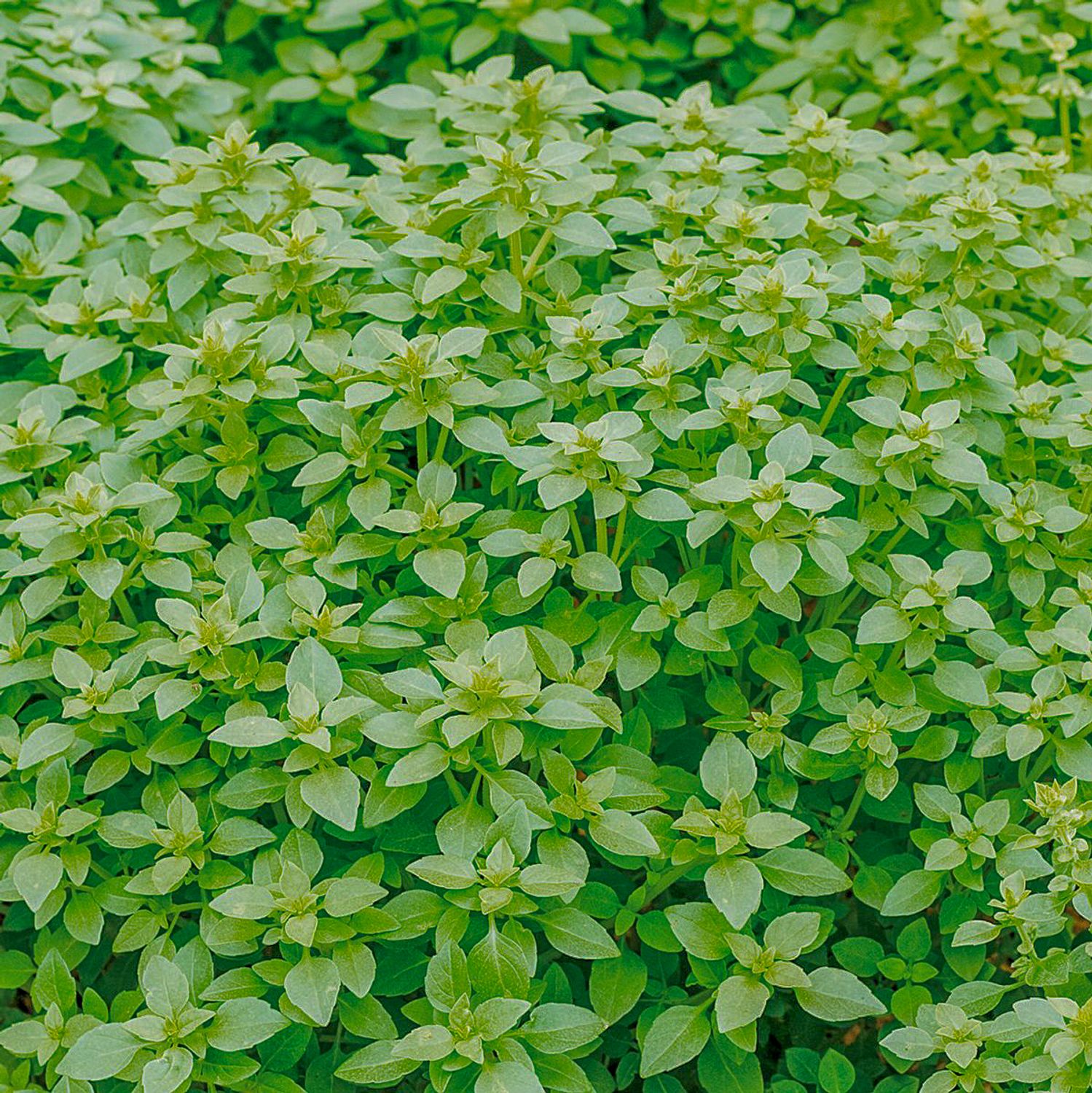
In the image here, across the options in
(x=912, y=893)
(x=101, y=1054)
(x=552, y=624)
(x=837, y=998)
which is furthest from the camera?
(x=552, y=624)

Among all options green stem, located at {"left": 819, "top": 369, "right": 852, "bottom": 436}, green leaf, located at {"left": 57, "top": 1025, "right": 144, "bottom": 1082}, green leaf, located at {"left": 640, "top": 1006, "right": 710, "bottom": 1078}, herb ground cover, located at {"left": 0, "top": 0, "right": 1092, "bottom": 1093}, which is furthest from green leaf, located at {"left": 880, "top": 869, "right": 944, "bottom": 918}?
green leaf, located at {"left": 57, "top": 1025, "right": 144, "bottom": 1082}

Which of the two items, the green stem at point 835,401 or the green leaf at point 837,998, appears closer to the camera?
the green leaf at point 837,998

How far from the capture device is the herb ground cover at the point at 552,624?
183 centimetres

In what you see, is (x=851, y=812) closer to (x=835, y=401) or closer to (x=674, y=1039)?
(x=674, y=1039)

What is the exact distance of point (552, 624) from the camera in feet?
6.84

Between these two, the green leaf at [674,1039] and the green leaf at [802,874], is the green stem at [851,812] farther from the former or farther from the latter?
the green leaf at [674,1039]

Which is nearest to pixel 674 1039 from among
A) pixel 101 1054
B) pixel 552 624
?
pixel 552 624

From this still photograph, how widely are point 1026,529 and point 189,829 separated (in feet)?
4.67

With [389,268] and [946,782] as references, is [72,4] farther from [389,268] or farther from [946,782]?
[946,782]

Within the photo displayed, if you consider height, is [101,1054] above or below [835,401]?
below

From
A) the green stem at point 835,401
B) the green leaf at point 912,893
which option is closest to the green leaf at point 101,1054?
the green leaf at point 912,893

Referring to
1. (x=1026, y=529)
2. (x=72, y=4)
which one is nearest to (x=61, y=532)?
(x=1026, y=529)

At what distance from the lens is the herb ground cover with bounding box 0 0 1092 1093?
183 cm

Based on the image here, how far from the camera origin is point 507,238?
250cm
